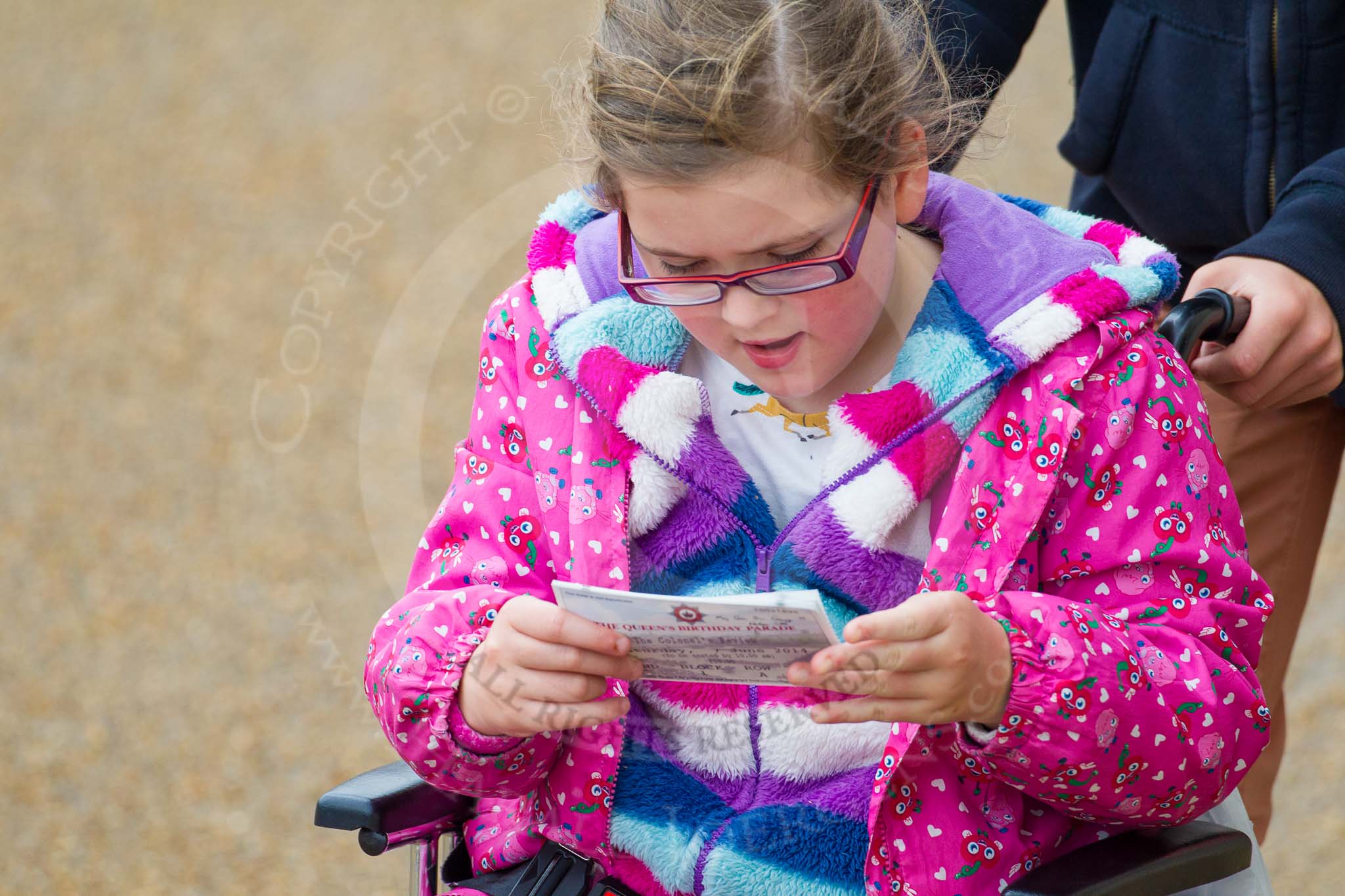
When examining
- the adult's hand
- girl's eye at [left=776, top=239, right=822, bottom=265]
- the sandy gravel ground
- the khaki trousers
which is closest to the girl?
girl's eye at [left=776, top=239, right=822, bottom=265]

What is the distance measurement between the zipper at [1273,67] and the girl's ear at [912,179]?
1.74 feet

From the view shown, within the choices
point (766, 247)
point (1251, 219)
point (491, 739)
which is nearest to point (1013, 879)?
point (491, 739)

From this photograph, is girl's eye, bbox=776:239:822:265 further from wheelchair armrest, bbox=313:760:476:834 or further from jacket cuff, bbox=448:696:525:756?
wheelchair armrest, bbox=313:760:476:834

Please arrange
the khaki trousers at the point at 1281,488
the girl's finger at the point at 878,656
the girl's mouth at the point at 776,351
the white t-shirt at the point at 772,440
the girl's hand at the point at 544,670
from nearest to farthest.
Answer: the girl's finger at the point at 878,656 → the girl's hand at the point at 544,670 → the girl's mouth at the point at 776,351 → the white t-shirt at the point at 772,440 → the khaki trousers at the point at 1281,488

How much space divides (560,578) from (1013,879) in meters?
0.55

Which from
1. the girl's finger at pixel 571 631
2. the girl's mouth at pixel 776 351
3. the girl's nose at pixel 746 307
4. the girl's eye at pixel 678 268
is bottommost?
the girl's finger at pixel 571 631

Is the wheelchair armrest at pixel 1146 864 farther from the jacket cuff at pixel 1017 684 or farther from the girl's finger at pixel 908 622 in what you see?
the girl's finger at pixel 908 622

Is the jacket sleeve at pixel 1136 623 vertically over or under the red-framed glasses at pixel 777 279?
under

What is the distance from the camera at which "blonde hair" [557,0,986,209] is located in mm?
1241

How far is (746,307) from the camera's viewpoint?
1.27 meters

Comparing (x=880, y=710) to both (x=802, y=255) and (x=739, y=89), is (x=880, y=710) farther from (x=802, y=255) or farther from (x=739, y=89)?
(x=739, y=89)

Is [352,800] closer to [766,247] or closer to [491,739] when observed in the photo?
[491,739]

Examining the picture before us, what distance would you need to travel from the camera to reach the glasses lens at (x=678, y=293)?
1288 millimetres

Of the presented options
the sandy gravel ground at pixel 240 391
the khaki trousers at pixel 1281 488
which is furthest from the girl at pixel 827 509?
the khaki trousers at pixel 1281 488
